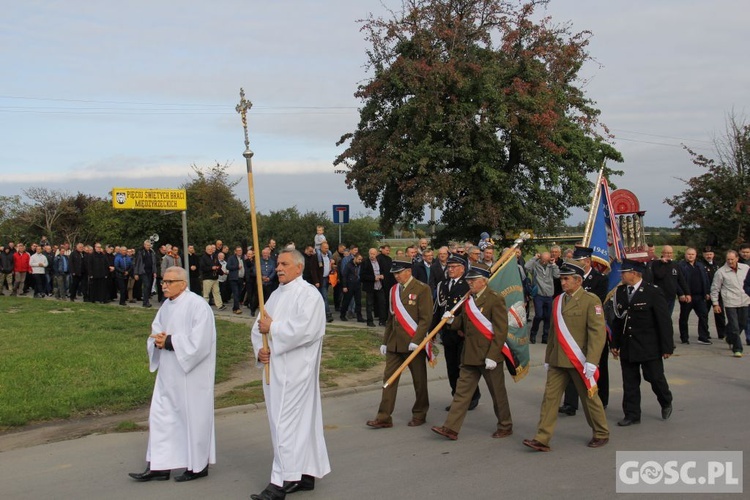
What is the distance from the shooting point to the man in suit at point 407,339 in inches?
324

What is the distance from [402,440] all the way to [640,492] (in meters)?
2.58

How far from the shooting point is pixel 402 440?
768cm

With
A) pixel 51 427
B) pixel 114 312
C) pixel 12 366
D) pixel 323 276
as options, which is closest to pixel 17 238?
pixel 114 312

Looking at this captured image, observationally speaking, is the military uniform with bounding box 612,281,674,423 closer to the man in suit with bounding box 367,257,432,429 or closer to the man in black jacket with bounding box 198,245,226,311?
the man in suit with bounding box 367,257,432,429

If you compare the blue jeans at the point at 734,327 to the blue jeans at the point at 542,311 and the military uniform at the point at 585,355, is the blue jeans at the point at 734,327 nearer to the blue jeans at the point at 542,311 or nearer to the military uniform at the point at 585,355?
the blue jeans at the point at 542,311

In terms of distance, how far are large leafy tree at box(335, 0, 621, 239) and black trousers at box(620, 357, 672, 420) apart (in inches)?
378

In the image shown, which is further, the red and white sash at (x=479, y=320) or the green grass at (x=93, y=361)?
the green grass at (x=93, y=361)

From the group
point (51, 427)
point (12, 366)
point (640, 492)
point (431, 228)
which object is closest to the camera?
point (640, 492)

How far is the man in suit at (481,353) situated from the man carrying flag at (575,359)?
535 millimetres

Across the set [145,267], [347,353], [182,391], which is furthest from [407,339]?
[145,267]

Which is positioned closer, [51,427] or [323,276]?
[51,427]

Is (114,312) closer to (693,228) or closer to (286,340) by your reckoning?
(286,340)

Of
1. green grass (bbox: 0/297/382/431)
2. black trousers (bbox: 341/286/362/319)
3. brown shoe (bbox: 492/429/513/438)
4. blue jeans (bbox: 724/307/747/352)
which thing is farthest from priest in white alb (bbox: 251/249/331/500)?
black trousers (bbox: 341/286/362/319)

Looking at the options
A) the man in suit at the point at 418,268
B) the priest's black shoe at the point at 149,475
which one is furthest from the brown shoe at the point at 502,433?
the man in suit at the point at 418,268
